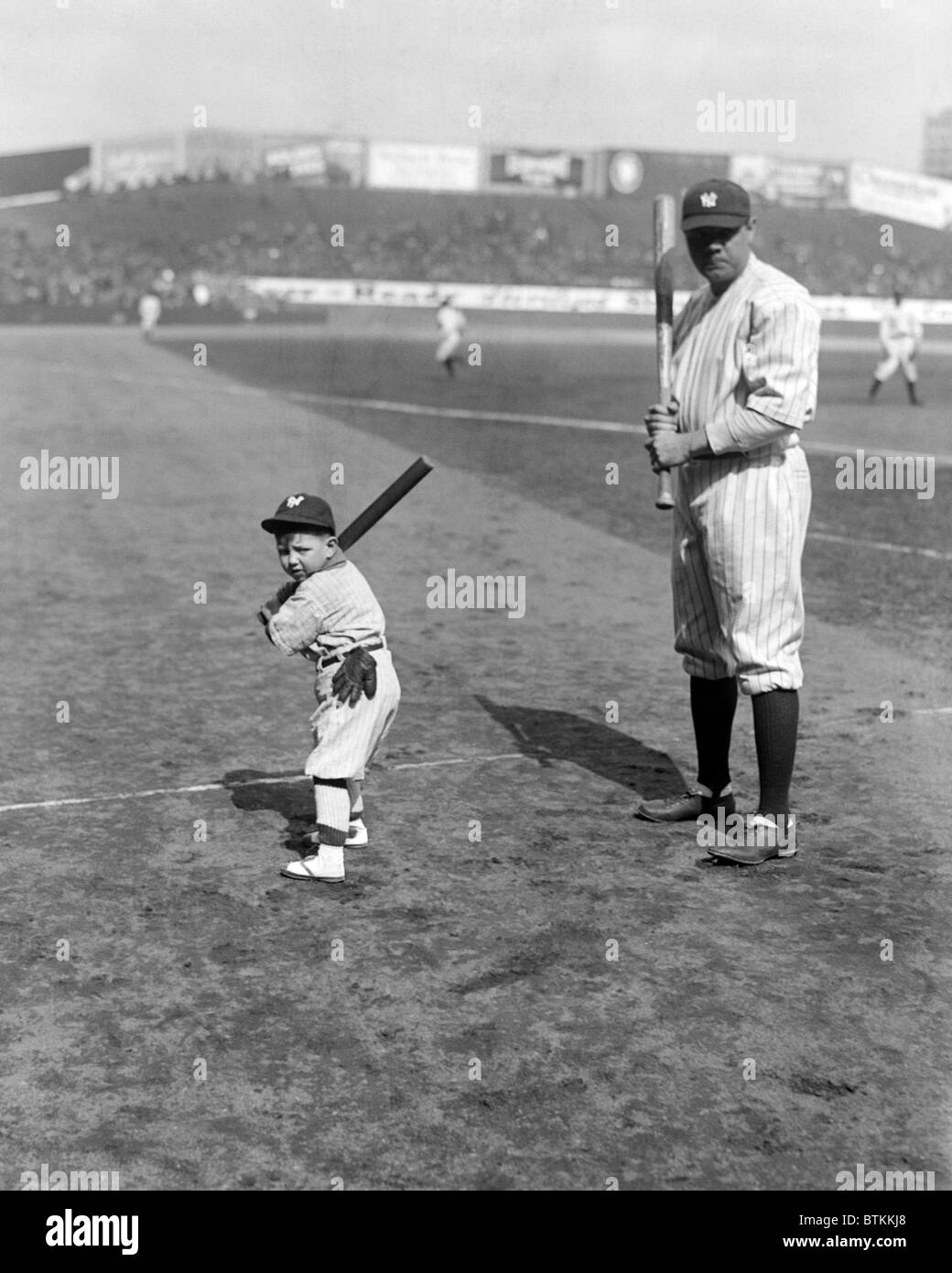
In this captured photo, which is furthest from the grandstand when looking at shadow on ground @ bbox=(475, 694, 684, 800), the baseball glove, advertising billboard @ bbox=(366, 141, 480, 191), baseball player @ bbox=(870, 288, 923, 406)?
the baseball glove

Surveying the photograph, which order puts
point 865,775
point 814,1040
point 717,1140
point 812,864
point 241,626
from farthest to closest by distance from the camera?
point 241,626, point 865,775, point 812,864, point 814,1040, point 717,1140

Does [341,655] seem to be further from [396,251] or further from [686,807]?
[396,251]

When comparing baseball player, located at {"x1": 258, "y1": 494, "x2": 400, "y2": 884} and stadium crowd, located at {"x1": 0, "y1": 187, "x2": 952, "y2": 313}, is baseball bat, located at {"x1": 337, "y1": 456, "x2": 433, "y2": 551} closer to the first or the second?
baseball player, located at {"x1": 258, "y1": 494, "x2": 400, "y2": 884}

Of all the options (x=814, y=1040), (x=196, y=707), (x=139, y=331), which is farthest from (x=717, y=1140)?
(x=139, y=331)

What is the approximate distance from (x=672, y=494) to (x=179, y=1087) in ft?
8.58

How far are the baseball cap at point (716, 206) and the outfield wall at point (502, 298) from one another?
46671 millimetres

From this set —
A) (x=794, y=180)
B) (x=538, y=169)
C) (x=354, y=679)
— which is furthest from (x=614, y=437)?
(x=794, y=180)

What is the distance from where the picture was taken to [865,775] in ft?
17.5

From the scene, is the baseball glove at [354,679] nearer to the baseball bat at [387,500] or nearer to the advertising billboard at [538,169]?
the baseball bat at [387,500]

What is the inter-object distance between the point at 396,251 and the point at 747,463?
56.3m

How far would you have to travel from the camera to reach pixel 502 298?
52781mm

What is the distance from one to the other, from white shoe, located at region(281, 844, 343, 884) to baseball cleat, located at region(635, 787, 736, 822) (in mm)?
1113

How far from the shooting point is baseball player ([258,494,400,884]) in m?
4.29

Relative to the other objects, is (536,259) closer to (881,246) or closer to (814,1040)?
(881,246)
